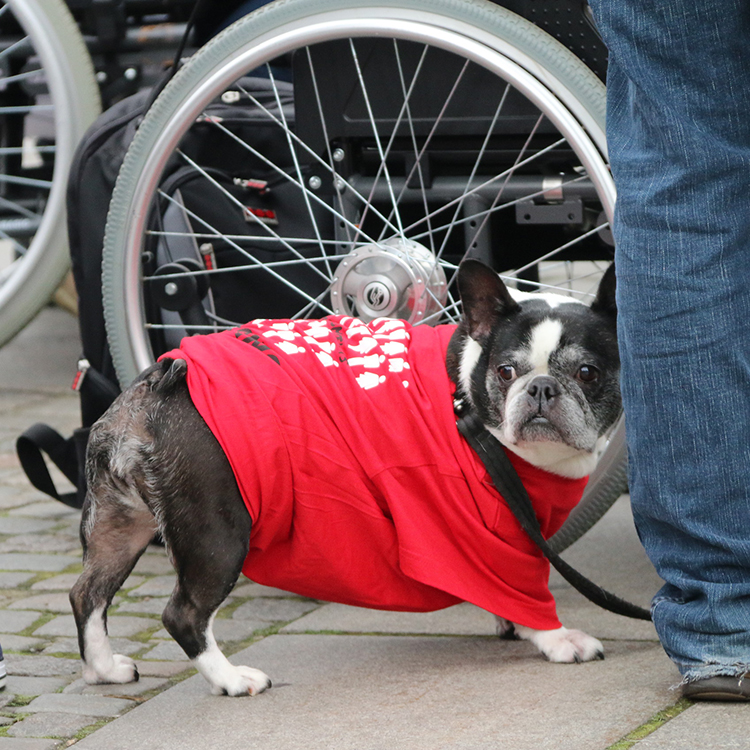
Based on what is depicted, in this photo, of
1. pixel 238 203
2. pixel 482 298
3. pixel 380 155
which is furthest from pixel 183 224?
pixel 482 298

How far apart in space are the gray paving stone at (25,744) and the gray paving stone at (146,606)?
606 mm

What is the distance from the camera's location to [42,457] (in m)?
2.59

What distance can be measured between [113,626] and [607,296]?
1.12 meters

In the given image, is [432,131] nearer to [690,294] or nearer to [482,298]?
[482,298]

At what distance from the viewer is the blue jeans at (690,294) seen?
1.57m

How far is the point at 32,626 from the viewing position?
2174 millimetres

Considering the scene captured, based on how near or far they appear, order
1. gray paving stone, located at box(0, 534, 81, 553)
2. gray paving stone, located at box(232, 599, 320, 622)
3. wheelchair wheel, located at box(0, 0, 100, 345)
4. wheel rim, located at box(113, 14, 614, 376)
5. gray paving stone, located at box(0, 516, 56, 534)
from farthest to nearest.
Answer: wheelchair wheel, located at box(0, 0, 100, 345)
gray paving stone, located at box(0, 516, 56, 534)
gray paving stone, located at box(0, 534, 81, 553)
gray paving stone, located at box(232, 599, 320, 622)
wheel rim, located at box(113, 14, 614, 376)

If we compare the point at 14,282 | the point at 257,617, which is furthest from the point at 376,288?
the point at 14,282

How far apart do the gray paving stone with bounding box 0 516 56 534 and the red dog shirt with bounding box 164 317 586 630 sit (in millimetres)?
1090

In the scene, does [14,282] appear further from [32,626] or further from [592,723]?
[592,723]

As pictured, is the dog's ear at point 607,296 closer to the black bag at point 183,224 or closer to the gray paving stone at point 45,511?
the black bag at point 183,224

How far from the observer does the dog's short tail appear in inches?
72.2

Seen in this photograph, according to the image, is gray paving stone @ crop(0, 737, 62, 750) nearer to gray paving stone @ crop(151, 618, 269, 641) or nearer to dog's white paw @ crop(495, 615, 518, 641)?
gray paving stone @ crop(151, 618, 269, 641)

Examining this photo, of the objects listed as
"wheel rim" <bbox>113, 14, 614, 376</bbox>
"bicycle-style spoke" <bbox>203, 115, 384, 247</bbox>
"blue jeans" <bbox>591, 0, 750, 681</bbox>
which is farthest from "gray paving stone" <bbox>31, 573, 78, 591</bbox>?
"blue jeans" <bbox>591, 0, 750, 681</bbox>
